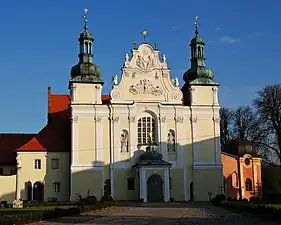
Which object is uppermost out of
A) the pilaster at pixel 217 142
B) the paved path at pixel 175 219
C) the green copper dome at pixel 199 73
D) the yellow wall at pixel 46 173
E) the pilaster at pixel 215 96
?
the green copper dome at pixel 199 73

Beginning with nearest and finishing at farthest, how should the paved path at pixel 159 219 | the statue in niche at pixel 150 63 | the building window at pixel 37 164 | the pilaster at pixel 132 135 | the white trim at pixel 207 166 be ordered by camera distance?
the paved path at pixel 159 219
the building window at pixel 37 164
the pilaster at pixel 132 135
the white trim at pixel 207 166
the statue in niche at pixel 150 63

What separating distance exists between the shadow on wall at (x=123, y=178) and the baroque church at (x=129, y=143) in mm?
104

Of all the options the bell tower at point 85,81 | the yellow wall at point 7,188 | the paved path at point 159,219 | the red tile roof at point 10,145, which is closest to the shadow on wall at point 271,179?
the bell tower at point 85,81

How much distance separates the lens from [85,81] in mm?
55312

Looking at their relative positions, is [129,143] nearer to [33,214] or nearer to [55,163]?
[55,163]

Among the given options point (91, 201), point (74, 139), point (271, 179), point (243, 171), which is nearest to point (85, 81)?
point (74, 139)

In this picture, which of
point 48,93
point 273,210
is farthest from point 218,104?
point 273,210

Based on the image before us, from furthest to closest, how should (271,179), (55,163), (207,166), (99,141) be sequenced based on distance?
(271,179) < (207,166) < (55,163) < (99,141)

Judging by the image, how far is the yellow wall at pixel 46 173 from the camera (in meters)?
54.2

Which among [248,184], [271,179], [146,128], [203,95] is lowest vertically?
[248,184]

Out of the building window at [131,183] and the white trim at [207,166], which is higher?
the white trim at [207,166]

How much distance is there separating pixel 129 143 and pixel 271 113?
15882 mm

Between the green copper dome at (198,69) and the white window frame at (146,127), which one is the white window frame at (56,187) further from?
the green copper dome at (198,69)

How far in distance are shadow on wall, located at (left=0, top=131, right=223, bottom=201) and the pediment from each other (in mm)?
5413
